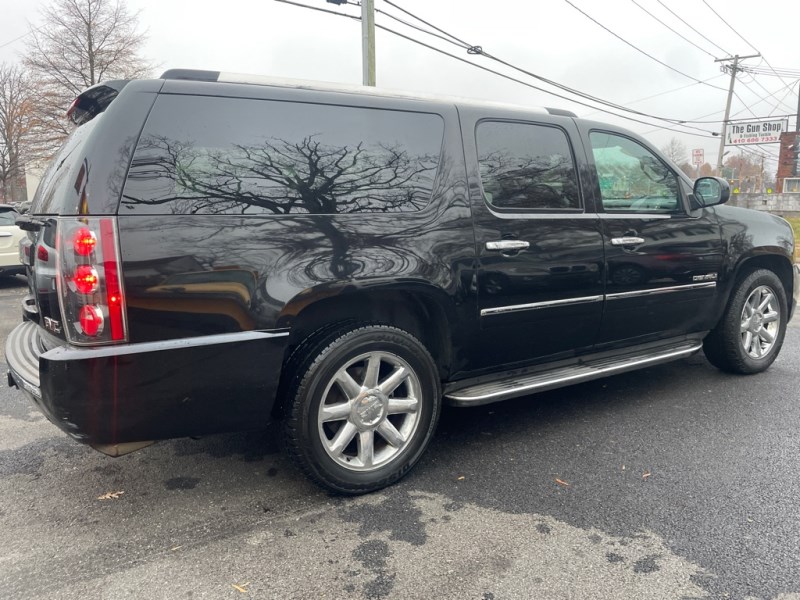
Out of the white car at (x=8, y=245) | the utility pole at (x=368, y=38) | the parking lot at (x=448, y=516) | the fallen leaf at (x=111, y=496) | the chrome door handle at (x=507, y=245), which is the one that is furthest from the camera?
the utility pole at (x=368, y=38)

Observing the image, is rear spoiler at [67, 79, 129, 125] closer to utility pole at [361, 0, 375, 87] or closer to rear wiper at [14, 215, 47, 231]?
rear wiper at [14, 215, 47, 231]

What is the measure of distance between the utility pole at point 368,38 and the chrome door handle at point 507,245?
1018 cm

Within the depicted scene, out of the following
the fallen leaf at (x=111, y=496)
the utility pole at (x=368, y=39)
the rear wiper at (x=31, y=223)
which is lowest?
the fallen leaf at (x=111, y=496)

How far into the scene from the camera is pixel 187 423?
2.53 meters

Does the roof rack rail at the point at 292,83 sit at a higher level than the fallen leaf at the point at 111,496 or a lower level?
higher

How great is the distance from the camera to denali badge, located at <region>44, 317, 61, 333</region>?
234cm

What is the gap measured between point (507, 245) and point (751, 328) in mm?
2752

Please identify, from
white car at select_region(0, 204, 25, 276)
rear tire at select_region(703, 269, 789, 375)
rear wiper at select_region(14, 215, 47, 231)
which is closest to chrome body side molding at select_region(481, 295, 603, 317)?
rear tire at select_region(703, 269, 789, 375)

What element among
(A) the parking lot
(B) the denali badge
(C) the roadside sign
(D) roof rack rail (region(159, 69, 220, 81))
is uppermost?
(C) the roadside sign

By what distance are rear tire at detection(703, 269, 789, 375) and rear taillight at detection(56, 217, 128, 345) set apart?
4.23 metres

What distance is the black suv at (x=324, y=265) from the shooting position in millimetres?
2320

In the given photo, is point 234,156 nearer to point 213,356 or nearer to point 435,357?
point 213,356

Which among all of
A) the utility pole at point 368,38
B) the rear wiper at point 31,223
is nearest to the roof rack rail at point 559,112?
the rear wiper at point 31,223

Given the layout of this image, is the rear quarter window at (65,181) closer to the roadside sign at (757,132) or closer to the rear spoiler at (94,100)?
the rear spoiler at (94,100)
